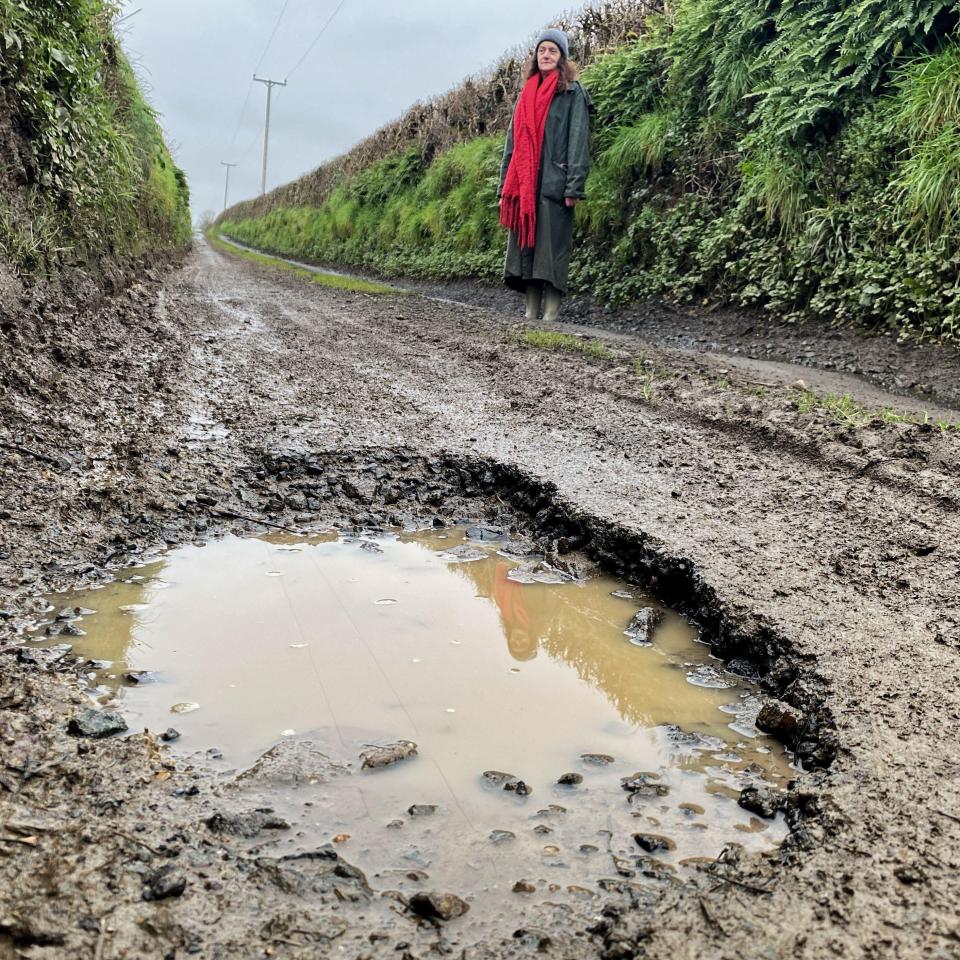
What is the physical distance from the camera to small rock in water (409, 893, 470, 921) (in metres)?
1.06

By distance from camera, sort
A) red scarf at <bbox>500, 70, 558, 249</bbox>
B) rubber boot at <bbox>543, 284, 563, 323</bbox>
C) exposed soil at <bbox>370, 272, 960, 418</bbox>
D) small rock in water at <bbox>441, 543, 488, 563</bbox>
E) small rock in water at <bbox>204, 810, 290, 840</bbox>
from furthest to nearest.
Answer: rubber boot at <bbox>543, 284, 563, 323</bbox>, red scarf at <bbox>500, 70, 558, 249</bbox>, exposed soil at <bbox>370, 272, 960, 418</bbox>, small rock in water at <bbox>441, 543, 488, 563</bbox>, small rock in water at <bbox>204, 810, 290, 840</bbox>

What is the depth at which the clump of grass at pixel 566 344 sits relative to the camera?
542cm

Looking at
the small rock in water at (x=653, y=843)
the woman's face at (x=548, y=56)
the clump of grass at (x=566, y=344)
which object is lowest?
the small rock in water at (x=653, y=843)

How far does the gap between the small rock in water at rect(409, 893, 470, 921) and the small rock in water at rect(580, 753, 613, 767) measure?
1.56 feet

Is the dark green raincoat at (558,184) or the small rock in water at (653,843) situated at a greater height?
the dark green raincoat at (558,184)

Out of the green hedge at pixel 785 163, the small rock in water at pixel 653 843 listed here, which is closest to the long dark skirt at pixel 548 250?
the green hedge at pixel 785 163

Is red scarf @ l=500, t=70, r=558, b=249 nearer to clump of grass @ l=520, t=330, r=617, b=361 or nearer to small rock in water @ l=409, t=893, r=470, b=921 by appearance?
clump of grass @ l=520, t=330, r=617, b=361

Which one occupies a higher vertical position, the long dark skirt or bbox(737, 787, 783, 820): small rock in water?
the long dark skirt

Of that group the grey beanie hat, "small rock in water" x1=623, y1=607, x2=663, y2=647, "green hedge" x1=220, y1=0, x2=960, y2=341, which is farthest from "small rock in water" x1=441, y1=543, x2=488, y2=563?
the grey beanie hat

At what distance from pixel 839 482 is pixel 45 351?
11.9 feet

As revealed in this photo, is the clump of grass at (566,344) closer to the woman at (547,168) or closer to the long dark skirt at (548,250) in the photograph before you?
the long dark skirt at (548,250)

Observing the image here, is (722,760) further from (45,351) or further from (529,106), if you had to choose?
(529,106)

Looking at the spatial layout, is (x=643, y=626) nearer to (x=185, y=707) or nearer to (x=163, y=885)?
(x=185, y=707)

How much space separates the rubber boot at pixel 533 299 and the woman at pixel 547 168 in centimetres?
9
